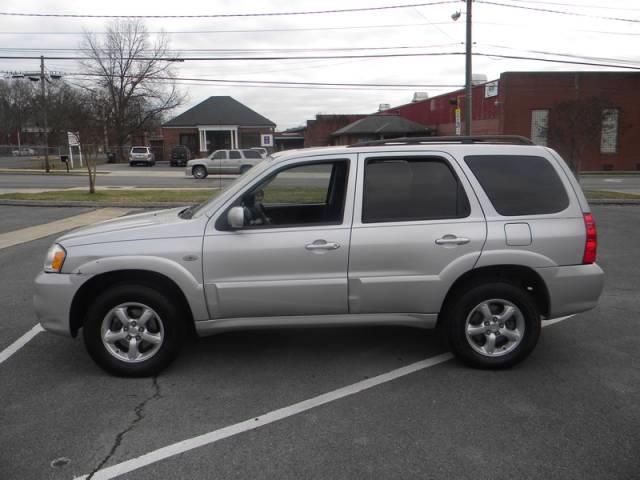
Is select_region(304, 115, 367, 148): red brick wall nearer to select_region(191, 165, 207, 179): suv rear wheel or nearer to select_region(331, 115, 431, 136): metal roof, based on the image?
select_region(331, 115, 431, 136): metal roof

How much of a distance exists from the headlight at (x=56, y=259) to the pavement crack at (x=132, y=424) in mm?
1122

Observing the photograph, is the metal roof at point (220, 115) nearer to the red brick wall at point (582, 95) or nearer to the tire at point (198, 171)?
the tire at point (198, 171)

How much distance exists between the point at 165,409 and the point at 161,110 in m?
62.6

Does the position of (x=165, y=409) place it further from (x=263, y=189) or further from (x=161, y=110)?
(x=161, y=110)

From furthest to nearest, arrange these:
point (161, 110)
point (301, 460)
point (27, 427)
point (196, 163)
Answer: point (161, 110)
point (196, 163)
point (27, 427)
point (301, 460)

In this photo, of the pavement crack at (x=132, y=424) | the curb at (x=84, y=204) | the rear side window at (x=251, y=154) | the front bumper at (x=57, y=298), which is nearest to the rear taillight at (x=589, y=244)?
the pavement crack at (x=132, y=424)

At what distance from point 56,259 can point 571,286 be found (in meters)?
3.96

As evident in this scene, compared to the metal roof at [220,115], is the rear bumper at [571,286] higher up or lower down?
lower down

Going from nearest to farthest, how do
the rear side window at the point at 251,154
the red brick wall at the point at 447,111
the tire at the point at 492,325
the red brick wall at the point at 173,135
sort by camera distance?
the tire at the point at 492,325
the rear side window at the point at 251,154
the red brick wall at the point at 447,111
the red brick wall at the point at 173,135

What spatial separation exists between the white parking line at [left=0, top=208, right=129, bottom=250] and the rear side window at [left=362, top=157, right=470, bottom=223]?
25.8 ft

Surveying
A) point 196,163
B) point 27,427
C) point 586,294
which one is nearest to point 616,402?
point 586,294

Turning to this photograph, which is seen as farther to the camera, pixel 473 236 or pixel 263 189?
pixel 263 189

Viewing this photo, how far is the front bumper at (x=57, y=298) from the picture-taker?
4109 millimetres

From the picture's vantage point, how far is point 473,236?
13.8 ft
